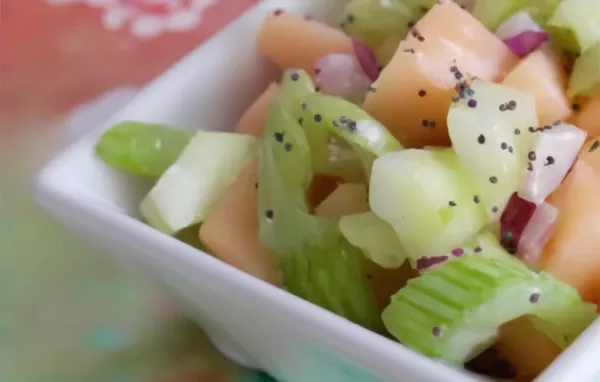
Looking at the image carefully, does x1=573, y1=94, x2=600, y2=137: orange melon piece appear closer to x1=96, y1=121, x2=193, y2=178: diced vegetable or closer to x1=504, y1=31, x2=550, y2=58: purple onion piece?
x1=504, y1=31, x2=550, y2=58: purple onion piece

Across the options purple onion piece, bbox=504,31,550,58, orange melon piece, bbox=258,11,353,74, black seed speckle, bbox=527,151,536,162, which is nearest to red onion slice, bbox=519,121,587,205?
black seed speckle, bbox=527,151,536,162

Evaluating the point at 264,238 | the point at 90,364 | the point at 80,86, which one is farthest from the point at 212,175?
the point at 80,86

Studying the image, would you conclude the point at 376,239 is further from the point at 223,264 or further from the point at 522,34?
the point at 522,34

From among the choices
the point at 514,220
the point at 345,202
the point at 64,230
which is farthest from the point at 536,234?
the point at 64,230

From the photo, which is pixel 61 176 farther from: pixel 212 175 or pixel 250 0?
pixel 250 0

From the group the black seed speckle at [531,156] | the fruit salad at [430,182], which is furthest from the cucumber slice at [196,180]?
the black seed speckle at [531,156]
